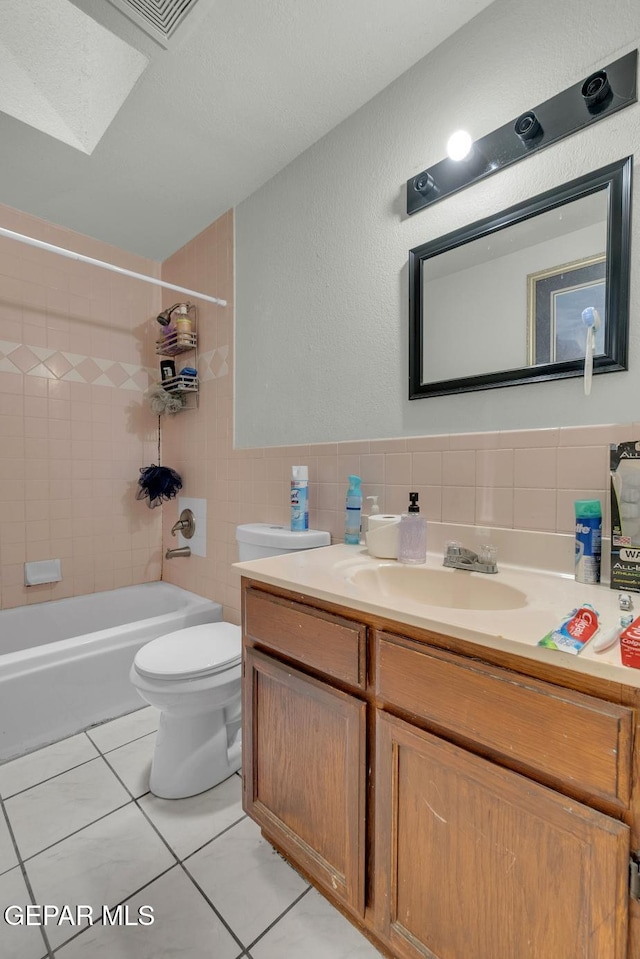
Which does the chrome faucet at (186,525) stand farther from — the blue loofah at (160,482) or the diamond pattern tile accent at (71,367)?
the diamond pattern tile accent at (71,367)

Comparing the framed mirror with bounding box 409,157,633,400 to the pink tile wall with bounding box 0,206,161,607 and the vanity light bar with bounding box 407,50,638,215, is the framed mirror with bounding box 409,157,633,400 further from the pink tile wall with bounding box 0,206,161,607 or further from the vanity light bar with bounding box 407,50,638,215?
the pink tile wall with bounding box 0,206,161,607

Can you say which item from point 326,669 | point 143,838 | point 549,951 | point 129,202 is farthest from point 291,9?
point 143,838

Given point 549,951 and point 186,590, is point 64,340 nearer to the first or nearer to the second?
point 186,590

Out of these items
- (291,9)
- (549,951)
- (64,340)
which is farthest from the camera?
(64,340)

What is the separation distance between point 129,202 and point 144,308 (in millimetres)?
653

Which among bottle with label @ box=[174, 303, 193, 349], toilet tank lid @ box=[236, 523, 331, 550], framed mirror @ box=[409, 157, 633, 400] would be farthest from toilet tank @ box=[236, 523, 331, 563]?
bottle with label @ box=[174, 303, 193, 349]

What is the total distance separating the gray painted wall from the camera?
3.33ft

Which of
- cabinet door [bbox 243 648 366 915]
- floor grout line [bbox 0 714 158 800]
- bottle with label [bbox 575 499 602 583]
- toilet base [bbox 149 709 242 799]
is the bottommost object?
floor grout line [bbox 0 714 158 800]

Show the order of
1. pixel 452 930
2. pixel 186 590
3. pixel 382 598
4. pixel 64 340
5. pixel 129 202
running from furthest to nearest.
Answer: pixel 186 590 < pixel 64 340 < pixel 129 202 < pixel 382 598 < pixel 452 930

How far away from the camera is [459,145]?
3.90 ft

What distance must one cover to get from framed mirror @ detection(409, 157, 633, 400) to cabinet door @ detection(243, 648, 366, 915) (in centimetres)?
90

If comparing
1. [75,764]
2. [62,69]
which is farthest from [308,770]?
[62,69]

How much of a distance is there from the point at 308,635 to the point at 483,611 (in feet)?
1.25

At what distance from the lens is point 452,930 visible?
726mm
